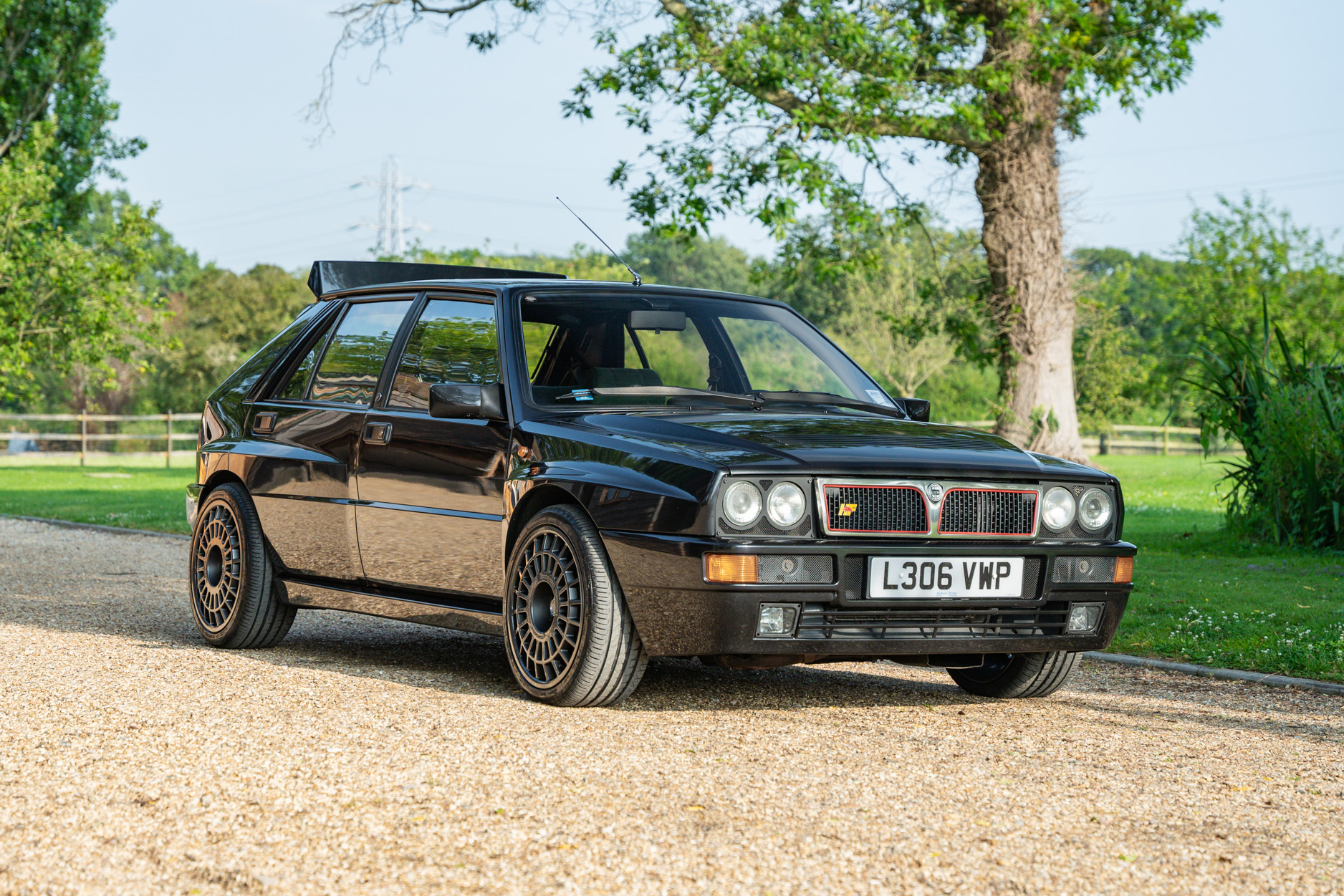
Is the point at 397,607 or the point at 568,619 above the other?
the point at 568,619

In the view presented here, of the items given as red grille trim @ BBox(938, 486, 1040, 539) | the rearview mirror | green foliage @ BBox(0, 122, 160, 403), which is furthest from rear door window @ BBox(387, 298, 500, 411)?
green foliage @ BBox(0, 122, 160, 403)

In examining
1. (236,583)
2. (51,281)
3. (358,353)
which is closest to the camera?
(358,353)

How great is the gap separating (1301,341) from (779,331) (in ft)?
26.5

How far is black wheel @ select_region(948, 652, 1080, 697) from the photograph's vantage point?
604cm

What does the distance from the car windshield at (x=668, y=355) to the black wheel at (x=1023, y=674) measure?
1.23 m

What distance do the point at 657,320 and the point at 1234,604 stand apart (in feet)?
14.7

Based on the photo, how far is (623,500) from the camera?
5270 millimetres

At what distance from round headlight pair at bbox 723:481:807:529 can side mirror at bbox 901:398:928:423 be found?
1.80 metres

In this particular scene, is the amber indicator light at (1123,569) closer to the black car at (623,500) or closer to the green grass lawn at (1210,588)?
the black car at (623,500)

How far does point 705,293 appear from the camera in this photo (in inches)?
272

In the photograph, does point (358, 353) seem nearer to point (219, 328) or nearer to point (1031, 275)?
point (1031, 275)

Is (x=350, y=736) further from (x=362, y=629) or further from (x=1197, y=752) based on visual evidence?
(x=362, y=629)

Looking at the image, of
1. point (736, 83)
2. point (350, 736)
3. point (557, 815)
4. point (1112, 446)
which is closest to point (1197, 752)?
point (557, 815)

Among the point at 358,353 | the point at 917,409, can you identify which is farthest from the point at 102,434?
the point at 917,409
